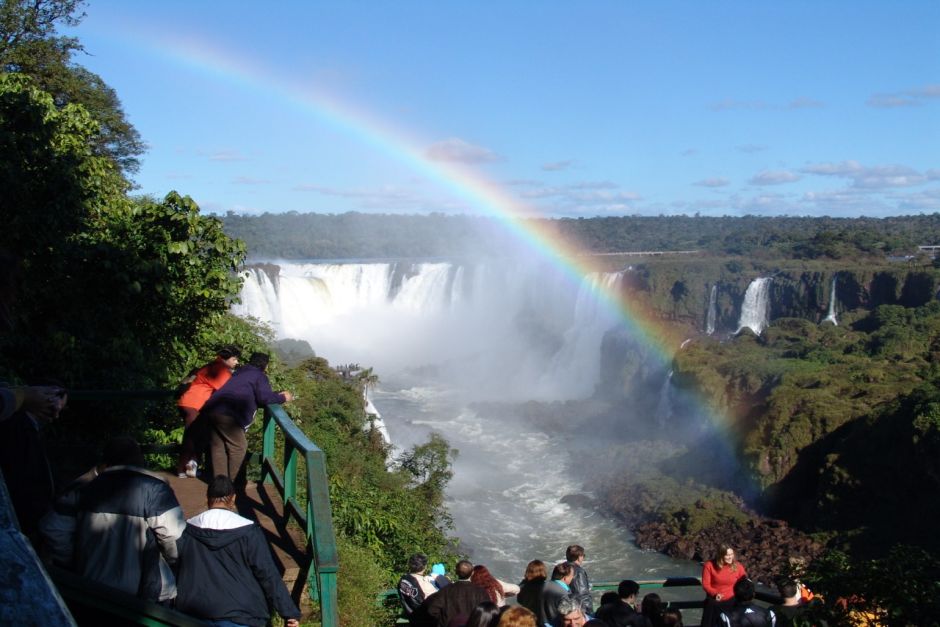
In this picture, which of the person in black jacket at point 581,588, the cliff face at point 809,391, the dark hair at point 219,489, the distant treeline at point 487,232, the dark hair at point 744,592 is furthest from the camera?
Result: the distant treeline at point 487,232

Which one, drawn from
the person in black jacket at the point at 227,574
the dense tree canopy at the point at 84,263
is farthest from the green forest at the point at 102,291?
the person in black jacket at the point at 227,574

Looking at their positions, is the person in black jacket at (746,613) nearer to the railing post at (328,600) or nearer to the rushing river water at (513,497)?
the railing post at (328,600)

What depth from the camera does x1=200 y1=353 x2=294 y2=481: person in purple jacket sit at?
5.08 m

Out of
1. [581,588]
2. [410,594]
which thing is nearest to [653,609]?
[581,588]

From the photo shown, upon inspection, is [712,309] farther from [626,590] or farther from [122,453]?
[122,453]

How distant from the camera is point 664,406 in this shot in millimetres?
37688

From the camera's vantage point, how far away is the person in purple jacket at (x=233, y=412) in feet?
16.7

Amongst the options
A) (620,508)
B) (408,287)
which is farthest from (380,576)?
(408,287)

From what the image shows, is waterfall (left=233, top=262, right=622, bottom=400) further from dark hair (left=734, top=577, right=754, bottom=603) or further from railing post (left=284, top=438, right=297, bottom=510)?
railing post (left=284, top=438, right=297, bottom=510)

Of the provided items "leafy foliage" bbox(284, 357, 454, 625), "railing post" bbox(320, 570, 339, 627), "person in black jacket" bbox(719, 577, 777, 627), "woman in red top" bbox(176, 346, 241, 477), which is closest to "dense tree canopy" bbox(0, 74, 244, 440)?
"woman in red top" bbox(176, 346, 241, 477)

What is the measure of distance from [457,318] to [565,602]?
5463 cm

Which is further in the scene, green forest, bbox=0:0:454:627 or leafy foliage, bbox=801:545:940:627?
green forest, bbox=0:0:454:627

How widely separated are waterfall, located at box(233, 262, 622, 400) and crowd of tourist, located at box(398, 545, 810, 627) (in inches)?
1625

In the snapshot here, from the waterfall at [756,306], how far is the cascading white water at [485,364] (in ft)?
22.2
